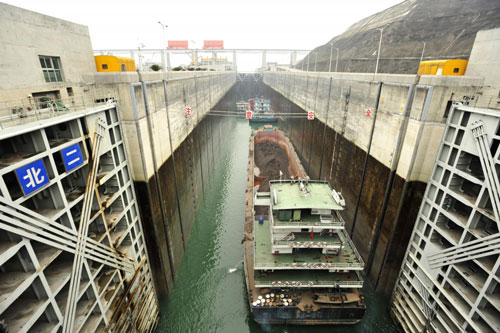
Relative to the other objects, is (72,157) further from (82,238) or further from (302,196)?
(302,196)

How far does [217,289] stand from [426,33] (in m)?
49.7

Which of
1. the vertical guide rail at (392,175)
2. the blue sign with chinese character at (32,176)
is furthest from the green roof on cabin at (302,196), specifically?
the blue sign with chinese character at (32,176)

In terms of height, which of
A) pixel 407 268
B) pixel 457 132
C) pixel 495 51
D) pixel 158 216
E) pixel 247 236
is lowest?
pixel 247 236

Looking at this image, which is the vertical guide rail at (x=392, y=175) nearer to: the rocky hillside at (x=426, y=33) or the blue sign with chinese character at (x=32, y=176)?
the blue sign with chinese character at (x=32, y=176)

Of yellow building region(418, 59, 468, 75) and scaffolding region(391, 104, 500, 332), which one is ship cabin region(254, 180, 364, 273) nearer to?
scaffolding region(391, 104, 500, 332)

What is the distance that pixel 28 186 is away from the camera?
706 centimetres

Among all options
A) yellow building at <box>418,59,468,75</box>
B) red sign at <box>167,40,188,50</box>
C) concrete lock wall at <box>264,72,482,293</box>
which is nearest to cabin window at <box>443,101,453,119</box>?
concrete lock wall at <box>264,72,482,293</box>

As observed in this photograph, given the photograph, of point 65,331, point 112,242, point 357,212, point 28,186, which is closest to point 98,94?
point 28,186

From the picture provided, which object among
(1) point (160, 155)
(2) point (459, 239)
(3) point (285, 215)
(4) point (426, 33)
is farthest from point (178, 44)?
(2) point (459, 239)

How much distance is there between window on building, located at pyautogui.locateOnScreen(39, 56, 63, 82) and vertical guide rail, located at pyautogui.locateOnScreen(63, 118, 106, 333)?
26.1ft

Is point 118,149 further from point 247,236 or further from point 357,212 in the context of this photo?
point 357,212

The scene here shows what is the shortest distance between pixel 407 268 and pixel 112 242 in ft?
55.2

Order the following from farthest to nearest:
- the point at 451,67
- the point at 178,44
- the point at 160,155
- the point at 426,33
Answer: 1. the point at 178,44
2. the point at 426,33
3. the point at 160,155
4. the point at 451,67

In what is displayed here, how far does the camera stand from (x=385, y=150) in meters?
16.4
